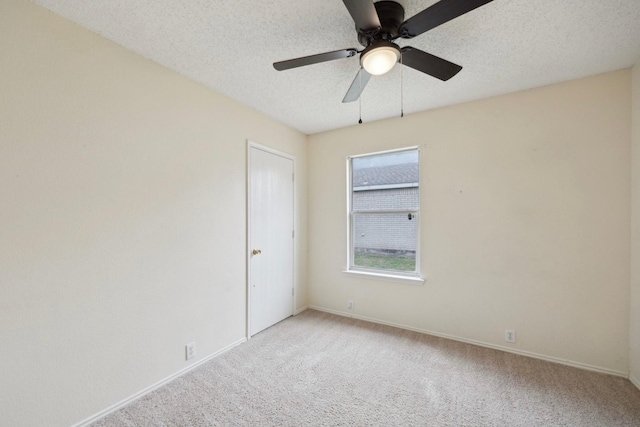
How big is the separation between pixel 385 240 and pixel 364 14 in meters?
2.47

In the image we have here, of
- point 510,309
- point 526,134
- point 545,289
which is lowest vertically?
point 510,309

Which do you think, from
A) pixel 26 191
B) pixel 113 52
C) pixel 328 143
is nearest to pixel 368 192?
pixel 328 143

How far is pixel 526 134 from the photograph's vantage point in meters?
2.46

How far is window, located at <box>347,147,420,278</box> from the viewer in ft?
10.1

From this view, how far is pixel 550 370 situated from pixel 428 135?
2.43m

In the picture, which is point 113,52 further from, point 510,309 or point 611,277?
point 611,277

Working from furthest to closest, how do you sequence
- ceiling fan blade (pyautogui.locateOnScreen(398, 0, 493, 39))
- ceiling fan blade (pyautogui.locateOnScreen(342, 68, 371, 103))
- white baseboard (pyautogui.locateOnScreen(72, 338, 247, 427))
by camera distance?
ceiling fan blade (pyautogui.locateOnScreen(342, 68, 371, 103)) < white baseboard (pyautogui.locateOnScreen(72, 338, 247, 427)) < ceiling fan blade (pyautogui.locateOnScreen(398, 0, 493, 39))

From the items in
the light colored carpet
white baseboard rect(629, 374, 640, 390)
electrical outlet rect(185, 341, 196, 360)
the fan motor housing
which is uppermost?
the fan motor housing

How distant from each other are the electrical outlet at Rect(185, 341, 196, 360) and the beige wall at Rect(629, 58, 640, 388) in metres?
3.49

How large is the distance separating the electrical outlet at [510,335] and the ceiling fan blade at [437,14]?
2697mm

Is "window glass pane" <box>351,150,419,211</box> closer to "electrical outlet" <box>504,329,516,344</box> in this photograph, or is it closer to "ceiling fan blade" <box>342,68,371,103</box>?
"ceiling fan blade" <box>342,68,371,103</box>

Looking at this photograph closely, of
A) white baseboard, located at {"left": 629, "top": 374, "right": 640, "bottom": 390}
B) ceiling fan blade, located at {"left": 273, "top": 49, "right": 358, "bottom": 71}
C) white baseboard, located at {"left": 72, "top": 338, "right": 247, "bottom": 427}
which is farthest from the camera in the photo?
white baseboard, located at {"left": 629, "top": 374, "right": 640, "bottom": 390}

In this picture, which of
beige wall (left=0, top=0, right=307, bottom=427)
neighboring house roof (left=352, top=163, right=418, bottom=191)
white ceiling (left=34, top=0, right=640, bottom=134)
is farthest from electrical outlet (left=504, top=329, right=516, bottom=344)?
beige wall (left=0, top=0, right=307, bottom=427)

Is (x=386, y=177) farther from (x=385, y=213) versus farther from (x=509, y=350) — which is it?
(x=509, y=350)
